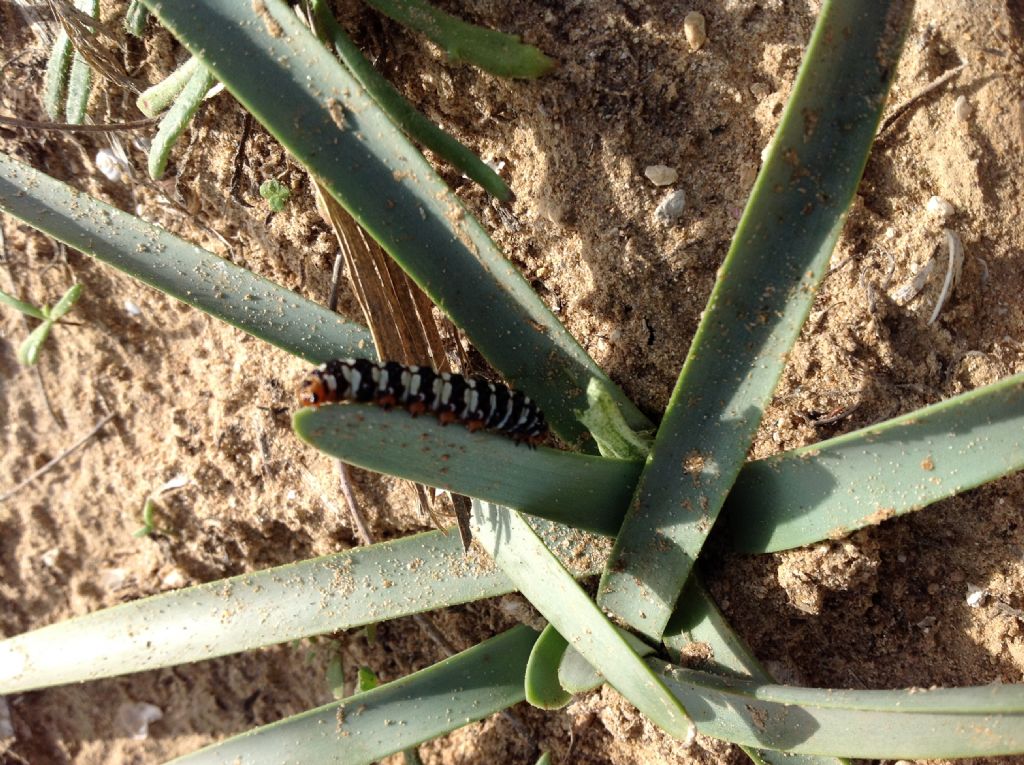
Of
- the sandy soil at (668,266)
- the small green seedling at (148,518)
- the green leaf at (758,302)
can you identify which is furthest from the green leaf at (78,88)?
the green leaf at (758,302)

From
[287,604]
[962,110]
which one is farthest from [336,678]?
[962,110]

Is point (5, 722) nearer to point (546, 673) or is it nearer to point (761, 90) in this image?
point (546, 673)

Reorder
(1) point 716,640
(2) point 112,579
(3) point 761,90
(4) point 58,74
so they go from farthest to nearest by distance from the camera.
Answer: (2) point 112,579 → (4) point 58,74 → (3) point 761,90 → (1) point 716,640

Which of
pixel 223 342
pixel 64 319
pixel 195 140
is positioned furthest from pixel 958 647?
pixel 64 319

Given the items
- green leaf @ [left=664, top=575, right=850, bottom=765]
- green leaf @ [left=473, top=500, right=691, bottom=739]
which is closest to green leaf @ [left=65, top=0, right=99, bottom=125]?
green leaf @ [left=473, top=500, right=691, bottom=739]

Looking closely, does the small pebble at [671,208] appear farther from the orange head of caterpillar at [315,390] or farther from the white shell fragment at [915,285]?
the orange head of caterpillar at [315,390]
